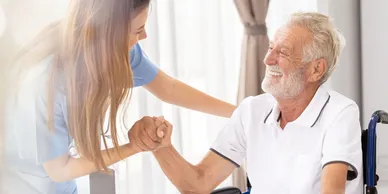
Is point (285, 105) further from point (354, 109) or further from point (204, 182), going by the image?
point (204, 182)

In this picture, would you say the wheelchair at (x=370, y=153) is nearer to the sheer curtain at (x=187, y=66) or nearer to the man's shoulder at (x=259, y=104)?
the man's shoulder at (x=259, y=104)

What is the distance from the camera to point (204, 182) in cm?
182

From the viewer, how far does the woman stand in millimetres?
1440

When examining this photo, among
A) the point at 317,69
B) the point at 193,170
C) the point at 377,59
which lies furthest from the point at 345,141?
the point at 377,59

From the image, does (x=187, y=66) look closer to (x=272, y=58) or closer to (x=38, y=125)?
(x=272, y=58)

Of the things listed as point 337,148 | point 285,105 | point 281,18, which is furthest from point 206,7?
point 337,148

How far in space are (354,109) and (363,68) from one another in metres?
1.13

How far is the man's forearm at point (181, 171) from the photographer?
1.78 meters

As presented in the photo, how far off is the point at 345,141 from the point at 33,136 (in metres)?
0.83

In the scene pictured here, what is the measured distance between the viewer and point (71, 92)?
57.8 inches

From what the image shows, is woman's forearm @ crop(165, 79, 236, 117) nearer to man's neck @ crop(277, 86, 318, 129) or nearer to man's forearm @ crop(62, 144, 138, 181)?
man's neck @ crop(277, 86, 318, 129)

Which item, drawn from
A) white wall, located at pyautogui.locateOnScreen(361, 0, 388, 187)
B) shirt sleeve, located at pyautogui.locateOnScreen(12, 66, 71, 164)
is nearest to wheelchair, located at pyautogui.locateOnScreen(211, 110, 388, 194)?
shirt sleeve, located at pyautogui.locateOnScreen(12, 66, 71, 164)

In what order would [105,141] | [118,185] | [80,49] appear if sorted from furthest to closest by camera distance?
[118,185], [105,141], [80,49]

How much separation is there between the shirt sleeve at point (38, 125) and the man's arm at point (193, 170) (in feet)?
1.14
